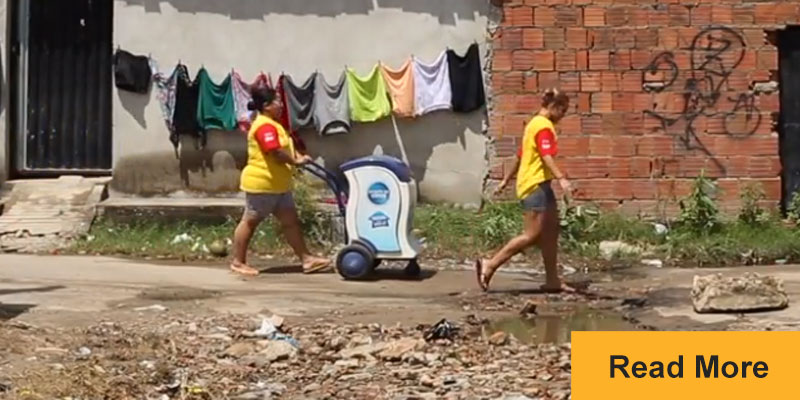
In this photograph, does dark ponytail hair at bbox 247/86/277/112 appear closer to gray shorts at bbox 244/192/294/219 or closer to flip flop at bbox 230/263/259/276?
gray shorts at bbox 244/192/294/219

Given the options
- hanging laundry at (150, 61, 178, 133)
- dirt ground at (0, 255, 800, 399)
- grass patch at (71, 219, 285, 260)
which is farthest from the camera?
hanging laundry at (150, 61, 178, 133)

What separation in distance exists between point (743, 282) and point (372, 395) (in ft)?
9.12

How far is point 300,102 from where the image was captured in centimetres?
1155

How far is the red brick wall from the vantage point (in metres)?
11.3

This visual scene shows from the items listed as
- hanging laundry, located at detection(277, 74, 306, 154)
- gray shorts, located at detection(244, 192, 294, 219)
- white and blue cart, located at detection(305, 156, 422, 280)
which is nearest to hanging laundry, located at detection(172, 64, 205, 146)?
hanging laundry, located at detection(277, 74, 306, 154)

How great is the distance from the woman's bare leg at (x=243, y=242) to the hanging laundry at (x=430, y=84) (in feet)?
9.78

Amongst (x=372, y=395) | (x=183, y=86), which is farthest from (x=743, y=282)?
(x=183, y=86)

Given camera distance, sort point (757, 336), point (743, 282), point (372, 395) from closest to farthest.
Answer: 1. point (757, 336)
2. point (372, 395)
3. point (743, 282)

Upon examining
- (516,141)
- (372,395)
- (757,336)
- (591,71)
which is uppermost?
(591,71)

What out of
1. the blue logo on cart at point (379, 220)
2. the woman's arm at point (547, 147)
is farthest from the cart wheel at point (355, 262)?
the woman's arm at point (547, 147)

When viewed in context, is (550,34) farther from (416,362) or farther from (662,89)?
(416,362)

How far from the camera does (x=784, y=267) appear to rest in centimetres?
966

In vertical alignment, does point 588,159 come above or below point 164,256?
above

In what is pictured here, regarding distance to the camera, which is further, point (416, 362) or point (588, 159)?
point (588, 159)
